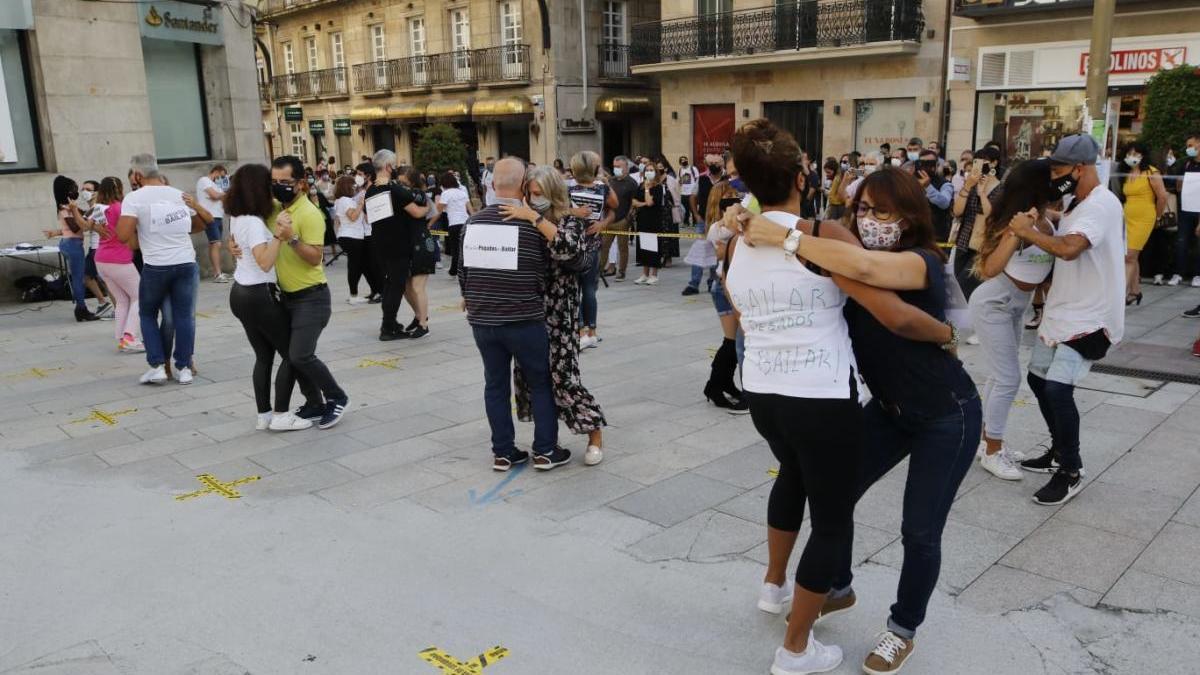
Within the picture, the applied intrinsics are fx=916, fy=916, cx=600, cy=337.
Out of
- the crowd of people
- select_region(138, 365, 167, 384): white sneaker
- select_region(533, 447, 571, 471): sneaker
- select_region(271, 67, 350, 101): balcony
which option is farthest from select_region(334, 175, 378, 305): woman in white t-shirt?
select_region(271, 67, 350, 101): balcony

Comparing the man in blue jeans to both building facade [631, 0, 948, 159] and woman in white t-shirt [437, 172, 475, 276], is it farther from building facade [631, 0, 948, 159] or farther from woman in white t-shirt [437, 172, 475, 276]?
building facade [631, 0, 948, 159]

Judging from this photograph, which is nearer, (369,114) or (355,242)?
(355,242)

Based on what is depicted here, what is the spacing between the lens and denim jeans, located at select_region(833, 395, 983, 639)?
2982 mm

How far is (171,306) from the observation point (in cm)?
738

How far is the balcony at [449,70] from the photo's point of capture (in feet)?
91.8

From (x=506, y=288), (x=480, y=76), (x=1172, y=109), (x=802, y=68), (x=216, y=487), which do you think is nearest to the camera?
(x=506, y=288)

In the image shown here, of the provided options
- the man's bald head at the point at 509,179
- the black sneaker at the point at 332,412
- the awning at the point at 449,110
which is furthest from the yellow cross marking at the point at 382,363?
the awning at the point at 449,110

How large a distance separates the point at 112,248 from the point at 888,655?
7481 mm

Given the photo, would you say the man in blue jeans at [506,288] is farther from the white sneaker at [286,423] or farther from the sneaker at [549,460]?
the white sneaker at [286,423]

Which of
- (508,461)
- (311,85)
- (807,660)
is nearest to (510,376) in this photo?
(508,461)

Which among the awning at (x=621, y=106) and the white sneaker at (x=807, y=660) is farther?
the awning at (x=621, y=106)

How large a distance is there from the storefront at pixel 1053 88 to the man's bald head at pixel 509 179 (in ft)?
48.2

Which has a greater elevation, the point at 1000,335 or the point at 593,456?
the point at 1000,335

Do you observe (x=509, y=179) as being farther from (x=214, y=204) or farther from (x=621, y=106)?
(x=621, y=106)
